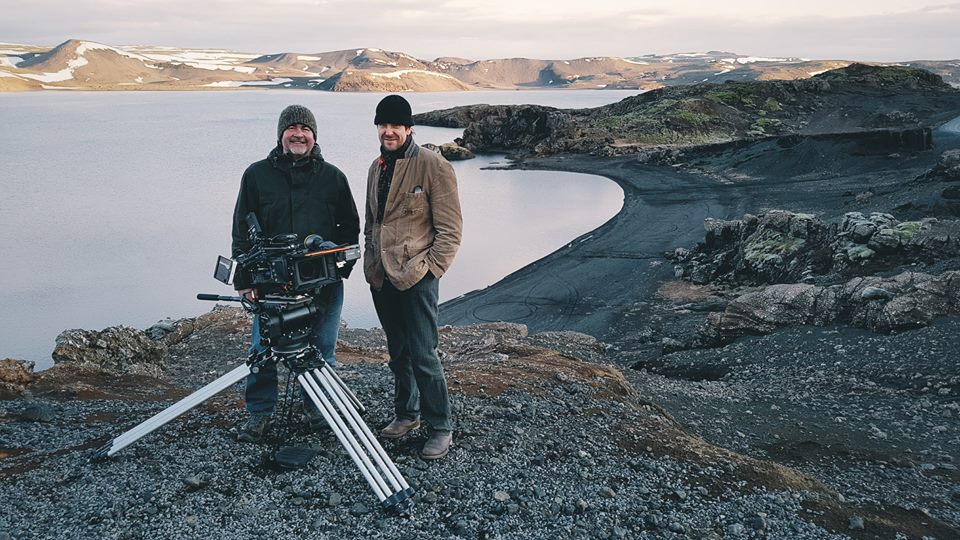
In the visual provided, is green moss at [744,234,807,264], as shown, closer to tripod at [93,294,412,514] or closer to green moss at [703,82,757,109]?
tripod at [93,294,412,514]

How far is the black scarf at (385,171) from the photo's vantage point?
4438 millimetres

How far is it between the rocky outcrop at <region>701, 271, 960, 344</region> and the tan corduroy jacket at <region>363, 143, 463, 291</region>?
Answer: 28.0ft

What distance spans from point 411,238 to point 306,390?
1.19 m

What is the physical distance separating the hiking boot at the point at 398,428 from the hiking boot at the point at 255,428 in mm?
857

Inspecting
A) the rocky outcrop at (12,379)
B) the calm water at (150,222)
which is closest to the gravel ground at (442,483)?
the rocky outcrop at (12,379)

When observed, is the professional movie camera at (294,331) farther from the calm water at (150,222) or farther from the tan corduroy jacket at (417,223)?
the calm water at (150,222)

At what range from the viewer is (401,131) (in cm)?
434

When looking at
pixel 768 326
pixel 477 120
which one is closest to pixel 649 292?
pixel 768 326

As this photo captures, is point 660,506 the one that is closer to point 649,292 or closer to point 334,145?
point 649,292

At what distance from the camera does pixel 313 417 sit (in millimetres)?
4992

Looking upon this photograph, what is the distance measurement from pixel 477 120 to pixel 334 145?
14107mm

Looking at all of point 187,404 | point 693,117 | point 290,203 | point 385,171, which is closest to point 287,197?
point 290,203

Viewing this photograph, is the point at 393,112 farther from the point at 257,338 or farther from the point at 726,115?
the point at 726,115

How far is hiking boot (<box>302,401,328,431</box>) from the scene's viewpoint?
16.3 ft
